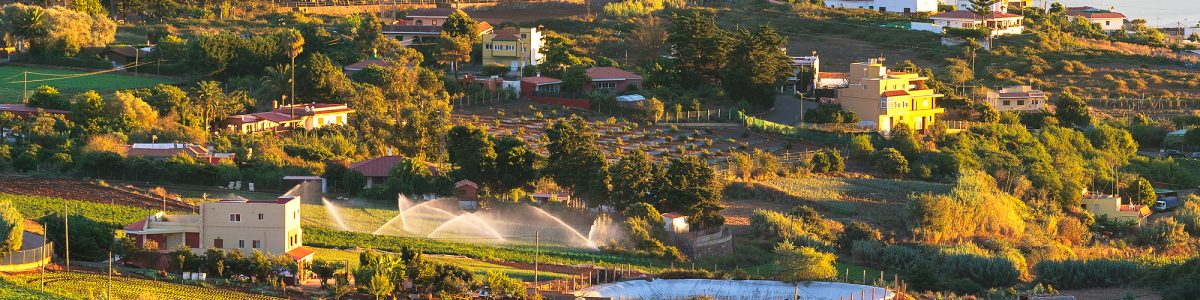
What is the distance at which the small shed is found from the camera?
5181 centimetres

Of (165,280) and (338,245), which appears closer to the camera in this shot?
(165,280)

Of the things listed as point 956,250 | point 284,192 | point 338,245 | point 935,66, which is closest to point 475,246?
point 338,245

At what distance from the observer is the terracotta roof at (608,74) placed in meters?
72.9

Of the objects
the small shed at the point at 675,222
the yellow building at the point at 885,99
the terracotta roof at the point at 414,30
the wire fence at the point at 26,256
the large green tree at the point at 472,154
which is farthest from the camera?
the terracotta roof at the point at 414,30

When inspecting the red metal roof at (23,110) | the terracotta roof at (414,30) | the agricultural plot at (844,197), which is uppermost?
the terracotta roof at (414,30)

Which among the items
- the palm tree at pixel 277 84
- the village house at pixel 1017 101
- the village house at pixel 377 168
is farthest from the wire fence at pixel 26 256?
the village house at pixel 1017 101

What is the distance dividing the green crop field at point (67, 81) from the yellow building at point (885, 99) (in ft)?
72.8

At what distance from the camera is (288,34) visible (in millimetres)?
71562

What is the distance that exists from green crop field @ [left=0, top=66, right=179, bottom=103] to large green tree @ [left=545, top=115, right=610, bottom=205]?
1956 cm

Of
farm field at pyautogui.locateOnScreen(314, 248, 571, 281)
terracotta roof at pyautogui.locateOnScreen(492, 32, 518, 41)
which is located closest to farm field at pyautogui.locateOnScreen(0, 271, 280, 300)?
farm field at pyautogui.locateOnScreen(314, 248, 571, 281)

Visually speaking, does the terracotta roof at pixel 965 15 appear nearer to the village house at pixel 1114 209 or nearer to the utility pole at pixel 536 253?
the village house at pixel 1114 209

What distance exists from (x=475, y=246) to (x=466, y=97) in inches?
795

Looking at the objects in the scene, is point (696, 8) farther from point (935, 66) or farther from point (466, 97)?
point (466, 97)

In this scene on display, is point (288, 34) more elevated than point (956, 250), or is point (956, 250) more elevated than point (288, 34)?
point (288, 34)
